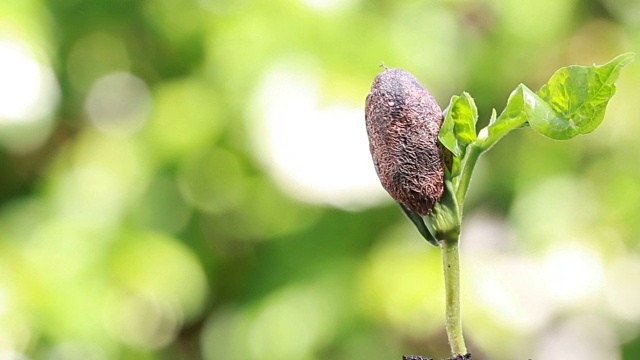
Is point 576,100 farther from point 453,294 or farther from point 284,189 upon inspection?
point 284,189

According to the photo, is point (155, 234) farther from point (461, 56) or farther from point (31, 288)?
point (461, 56)

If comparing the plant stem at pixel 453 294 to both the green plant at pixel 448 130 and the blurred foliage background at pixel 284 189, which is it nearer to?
the green plant at pixel 448 130

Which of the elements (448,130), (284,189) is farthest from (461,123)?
(284,189)

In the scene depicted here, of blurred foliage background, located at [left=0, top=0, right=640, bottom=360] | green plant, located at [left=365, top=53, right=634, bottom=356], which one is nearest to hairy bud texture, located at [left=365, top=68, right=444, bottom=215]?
green plant, located at [left=365, top=53, right=634, bottom=356]

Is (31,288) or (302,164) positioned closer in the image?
(31,288)

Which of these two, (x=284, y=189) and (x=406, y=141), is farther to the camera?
(x=284, y=189)

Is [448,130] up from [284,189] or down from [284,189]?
down

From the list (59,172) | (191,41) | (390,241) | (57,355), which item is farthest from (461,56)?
(57,355)
